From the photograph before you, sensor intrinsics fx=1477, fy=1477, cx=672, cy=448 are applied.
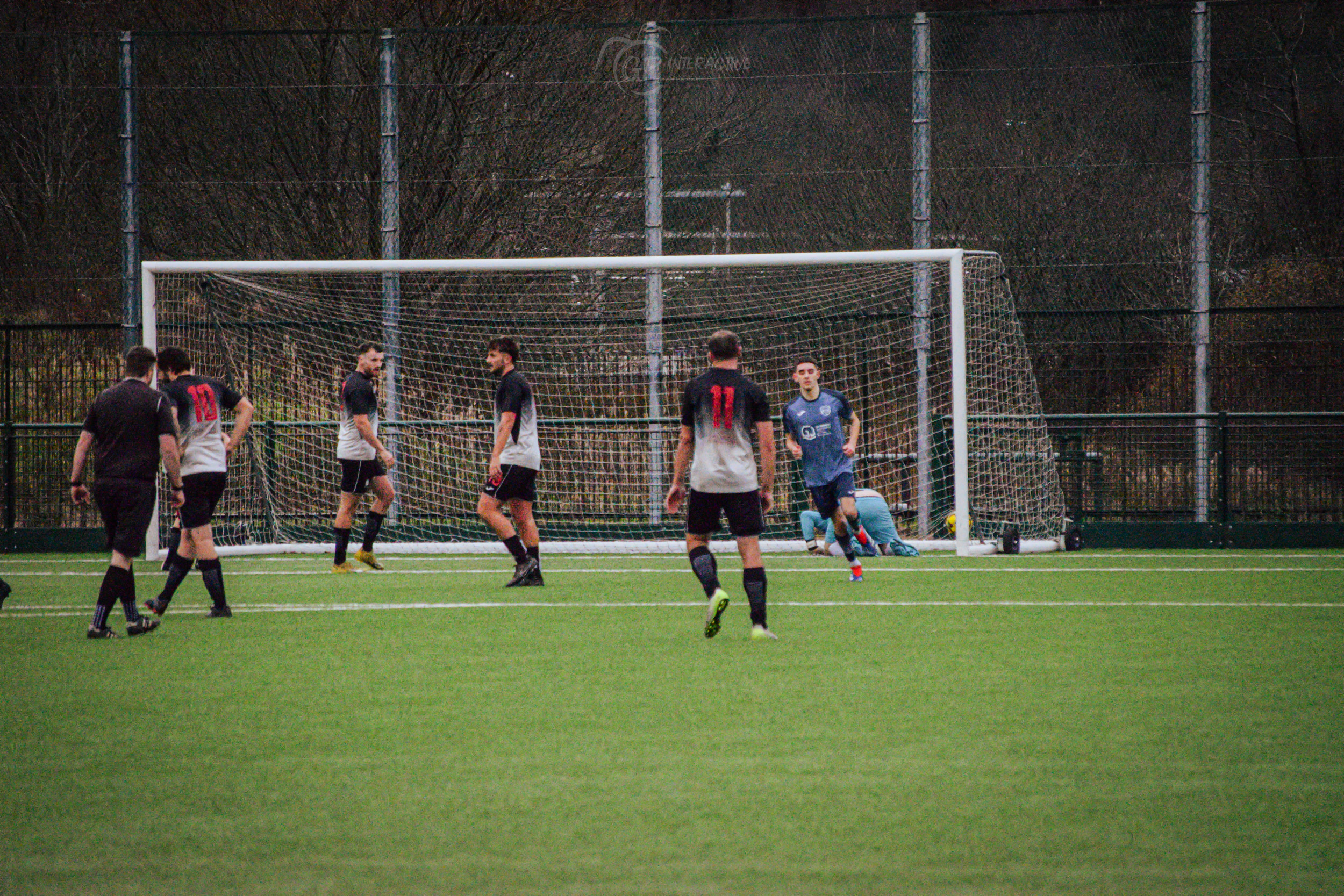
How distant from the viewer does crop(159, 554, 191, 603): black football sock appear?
9.77 metres

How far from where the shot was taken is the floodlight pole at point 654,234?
15.9m

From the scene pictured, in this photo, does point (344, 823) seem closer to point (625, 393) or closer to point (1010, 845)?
point (1010, 845)

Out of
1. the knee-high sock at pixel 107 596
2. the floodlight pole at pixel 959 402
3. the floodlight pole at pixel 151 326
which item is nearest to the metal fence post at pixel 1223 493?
the floodlight pole at pixel 959 402

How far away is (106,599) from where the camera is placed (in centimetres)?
905

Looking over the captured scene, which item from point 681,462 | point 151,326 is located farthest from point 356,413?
point 681,462

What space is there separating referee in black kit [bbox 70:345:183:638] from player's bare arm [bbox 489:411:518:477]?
2966 millimetres

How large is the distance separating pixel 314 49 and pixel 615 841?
15350mm

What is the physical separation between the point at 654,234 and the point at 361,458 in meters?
4.53

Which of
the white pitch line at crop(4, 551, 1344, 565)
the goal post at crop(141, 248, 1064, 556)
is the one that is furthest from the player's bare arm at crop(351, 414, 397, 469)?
the goal post at crop(141, 248, 1064, 556)

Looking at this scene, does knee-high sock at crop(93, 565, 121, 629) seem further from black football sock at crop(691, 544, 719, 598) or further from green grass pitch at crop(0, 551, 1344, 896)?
black football sock at crop(691, 544, 719, 598)

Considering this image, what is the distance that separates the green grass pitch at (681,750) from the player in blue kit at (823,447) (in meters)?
2.30

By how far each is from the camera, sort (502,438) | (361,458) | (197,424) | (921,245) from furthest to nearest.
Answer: (921,245) < (361,458) < (502,438) < (197,424)

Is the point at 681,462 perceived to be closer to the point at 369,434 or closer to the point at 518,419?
the point at 518,419

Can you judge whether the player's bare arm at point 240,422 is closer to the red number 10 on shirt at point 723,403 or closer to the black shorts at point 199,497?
the black shorts at point 199,497
